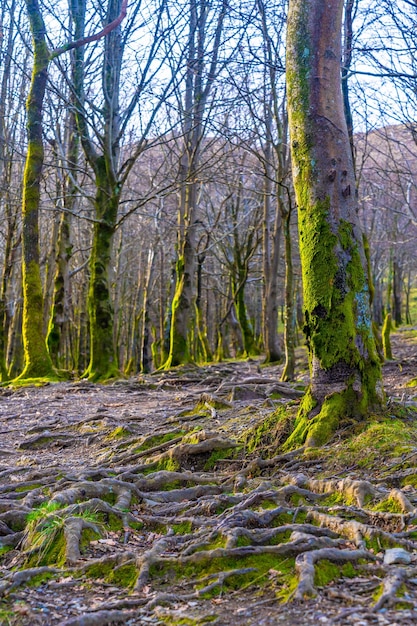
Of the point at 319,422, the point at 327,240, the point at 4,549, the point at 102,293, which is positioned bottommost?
the point at 4,549

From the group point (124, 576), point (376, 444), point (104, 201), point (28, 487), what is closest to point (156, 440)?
point (28, 487)

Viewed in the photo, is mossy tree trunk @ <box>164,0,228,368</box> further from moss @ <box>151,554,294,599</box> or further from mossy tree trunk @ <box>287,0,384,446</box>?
moss @ <box>151,554,294,599</box>

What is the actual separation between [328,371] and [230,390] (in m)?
4.96

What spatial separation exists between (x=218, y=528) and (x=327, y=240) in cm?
293

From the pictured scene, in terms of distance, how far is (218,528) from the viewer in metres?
4.05

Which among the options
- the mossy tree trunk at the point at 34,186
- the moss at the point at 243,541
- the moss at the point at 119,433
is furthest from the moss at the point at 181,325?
the moss at the point at 243,541

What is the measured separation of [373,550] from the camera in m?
3.58

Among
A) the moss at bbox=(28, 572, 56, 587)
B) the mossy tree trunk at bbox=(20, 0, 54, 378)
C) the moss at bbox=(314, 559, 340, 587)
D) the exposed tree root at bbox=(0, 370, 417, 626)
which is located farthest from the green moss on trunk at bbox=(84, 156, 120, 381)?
the moss at bbox=(314, 559, 340, 587)

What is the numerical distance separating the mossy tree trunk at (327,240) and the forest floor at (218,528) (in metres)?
0.31

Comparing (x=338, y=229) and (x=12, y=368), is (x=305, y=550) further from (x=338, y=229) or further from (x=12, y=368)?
(x=12, y=368)

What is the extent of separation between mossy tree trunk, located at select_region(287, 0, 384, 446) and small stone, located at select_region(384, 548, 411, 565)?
2100 millimetres

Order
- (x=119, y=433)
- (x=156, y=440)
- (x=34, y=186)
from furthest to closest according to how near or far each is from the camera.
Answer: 1. (x=34, y=186)
2. (x=119, y=433)
3. (x=156, y=440)

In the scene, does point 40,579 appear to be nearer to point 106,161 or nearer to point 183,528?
point 183,528

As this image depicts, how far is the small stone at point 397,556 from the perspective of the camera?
3.34 m
